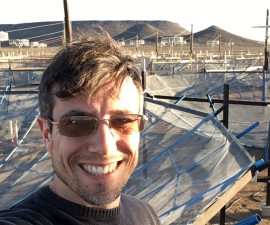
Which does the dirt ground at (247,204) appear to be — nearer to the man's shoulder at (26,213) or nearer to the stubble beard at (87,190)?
the stubble beard at (87,190)

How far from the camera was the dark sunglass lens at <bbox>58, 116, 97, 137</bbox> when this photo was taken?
64.2 inches

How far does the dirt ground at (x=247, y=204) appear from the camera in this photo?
7.80m

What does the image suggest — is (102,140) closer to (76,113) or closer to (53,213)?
(76,113)

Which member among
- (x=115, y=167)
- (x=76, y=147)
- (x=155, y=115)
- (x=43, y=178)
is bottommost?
(x=43, y=178)

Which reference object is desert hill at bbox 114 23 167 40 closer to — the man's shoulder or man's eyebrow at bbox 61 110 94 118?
man's eyebrow at bbox 61 110 94 118

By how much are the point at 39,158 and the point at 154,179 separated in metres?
1.80

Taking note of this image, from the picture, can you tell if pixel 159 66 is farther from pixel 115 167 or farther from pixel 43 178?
pixel 115 167

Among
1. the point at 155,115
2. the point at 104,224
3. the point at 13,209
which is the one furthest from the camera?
the point at 155,115

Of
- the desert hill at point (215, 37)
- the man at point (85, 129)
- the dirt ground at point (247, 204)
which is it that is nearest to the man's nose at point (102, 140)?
the man at point (85, 129)

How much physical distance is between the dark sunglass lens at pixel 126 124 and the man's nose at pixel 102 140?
0.04 meters

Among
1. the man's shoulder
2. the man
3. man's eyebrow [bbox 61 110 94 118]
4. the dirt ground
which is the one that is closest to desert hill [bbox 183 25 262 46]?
the dirt ground

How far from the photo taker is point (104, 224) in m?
1.71

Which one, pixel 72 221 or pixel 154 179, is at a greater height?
pixel 72 221

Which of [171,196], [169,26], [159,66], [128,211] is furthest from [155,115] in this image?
[169,26]
